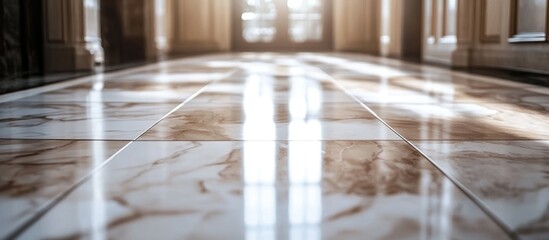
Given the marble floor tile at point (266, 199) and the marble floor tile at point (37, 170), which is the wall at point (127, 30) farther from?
the marble floor tile at point (266, 199)

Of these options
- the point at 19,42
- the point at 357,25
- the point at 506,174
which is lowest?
the point at 506,174

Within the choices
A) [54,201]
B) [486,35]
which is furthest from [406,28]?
[54,201]

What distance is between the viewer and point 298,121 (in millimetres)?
1315

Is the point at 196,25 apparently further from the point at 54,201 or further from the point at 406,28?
the point at 54,201

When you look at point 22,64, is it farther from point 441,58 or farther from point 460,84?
point 441,58

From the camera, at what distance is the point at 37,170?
0.83 metres

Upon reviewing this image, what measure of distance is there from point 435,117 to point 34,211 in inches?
38.0

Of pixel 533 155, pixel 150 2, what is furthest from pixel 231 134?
pixel 150 2

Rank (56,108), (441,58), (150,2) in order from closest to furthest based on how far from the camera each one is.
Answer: (56,108) < (441,58) < (150,2)

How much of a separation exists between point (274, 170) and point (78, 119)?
0.67 meters

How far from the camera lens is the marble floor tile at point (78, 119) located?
3.76 feet

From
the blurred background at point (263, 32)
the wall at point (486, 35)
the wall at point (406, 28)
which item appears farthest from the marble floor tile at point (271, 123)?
the wall at point (406, 28)

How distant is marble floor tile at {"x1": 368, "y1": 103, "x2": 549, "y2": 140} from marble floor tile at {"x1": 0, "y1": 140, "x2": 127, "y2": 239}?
53cm

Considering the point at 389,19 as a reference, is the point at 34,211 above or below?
below
